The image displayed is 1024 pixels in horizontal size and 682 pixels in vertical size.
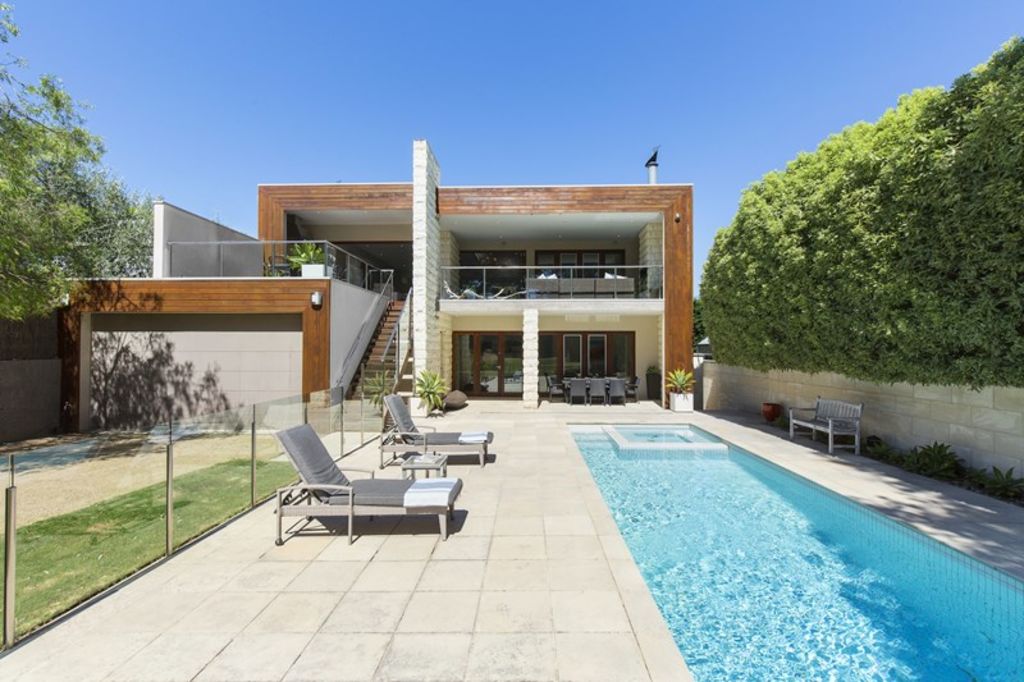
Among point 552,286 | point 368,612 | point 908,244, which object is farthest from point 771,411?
point 368,612

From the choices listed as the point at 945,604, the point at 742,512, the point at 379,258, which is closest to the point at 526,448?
the point at 742,512

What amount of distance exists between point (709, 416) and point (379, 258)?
15.2 metres

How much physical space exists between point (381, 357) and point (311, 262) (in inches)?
135

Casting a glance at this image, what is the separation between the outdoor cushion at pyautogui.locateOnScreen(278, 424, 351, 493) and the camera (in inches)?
203

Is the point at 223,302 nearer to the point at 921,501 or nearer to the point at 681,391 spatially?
the point at 681,391

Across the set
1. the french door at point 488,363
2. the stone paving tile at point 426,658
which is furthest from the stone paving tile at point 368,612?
the french door at point 488,363

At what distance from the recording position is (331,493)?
5.16m

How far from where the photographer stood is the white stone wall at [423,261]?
47.6 ft

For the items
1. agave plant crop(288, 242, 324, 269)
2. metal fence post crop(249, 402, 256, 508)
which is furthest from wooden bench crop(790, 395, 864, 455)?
agave plant crop(288, 242, 324, 269)

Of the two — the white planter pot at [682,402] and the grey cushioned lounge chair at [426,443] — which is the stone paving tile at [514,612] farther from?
the white planter pot at [682,402]

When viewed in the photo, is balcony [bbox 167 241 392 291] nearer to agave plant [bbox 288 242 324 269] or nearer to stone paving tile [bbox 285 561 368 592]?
agave plant [bbox 288 242 324 269]

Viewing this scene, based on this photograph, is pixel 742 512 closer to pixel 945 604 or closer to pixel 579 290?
pixel 945 604

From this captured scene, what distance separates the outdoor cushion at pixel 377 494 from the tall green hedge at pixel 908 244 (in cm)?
800

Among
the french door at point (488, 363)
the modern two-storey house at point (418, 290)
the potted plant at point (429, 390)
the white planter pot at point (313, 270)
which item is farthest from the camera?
the french door at point (488, 363)
